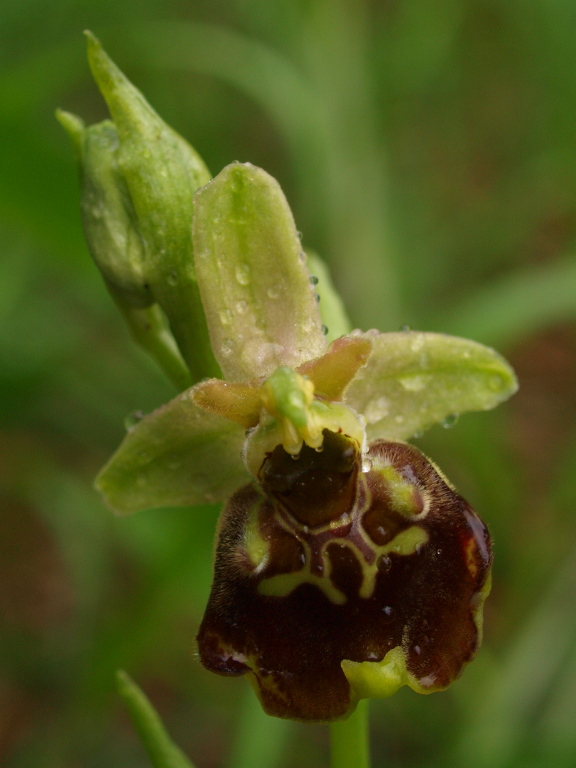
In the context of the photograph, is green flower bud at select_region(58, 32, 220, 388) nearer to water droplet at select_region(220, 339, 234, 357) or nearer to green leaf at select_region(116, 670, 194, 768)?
water droplet at select_region(220, 339, 234, 357)

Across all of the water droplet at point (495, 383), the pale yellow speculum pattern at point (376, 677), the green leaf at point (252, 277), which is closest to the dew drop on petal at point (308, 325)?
the green leaf at point (252, 277)

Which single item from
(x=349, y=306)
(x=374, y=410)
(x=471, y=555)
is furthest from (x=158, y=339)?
(x=349, y=306)

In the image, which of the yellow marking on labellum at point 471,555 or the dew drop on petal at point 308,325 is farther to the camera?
the dew drop on petal at point 308,325

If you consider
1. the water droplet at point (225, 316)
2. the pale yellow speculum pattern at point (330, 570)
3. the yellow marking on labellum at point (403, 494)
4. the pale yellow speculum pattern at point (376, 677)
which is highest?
the water droplet at point (225, 316)

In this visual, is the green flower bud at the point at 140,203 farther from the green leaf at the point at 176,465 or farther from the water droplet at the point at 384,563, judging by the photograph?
the water droplet at the point at 384,563

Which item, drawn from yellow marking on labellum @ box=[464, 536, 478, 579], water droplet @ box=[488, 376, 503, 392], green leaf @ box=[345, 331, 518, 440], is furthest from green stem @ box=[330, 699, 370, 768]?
water droplet @ box=[488, 376, 503, 392]

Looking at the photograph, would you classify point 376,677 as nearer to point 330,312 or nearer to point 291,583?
point 291,583
